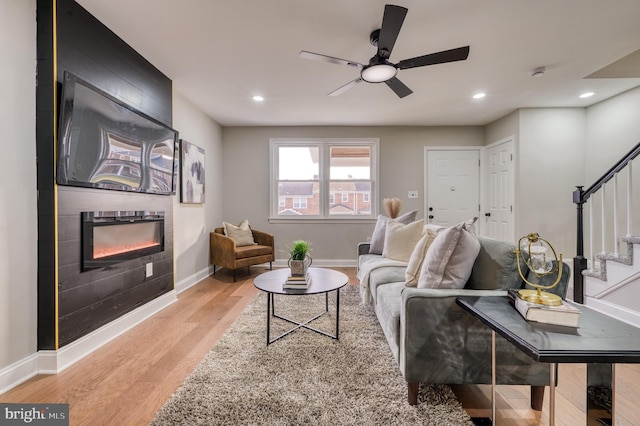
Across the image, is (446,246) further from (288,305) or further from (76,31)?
(76,31)

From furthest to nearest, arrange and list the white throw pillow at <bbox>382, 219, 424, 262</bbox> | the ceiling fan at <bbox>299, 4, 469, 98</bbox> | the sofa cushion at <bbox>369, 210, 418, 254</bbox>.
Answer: the sofa cushion at <bbox>369, 210, 418, 254</bbox> → the white throw pillow at <bbox>382, 219, 424, 262</bbox> → the ceiling fan at <bbox>299, 4, 469, 98</bbox>

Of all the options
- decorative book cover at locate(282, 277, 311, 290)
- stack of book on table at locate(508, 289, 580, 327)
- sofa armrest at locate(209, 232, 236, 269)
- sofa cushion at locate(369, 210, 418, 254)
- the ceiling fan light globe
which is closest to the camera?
stack of book on table at locate(508, 289, 580, 327)

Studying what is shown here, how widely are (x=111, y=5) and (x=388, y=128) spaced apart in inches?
158

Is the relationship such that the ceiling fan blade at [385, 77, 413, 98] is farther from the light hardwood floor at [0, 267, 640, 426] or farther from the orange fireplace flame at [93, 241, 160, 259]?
the orange fireplace flame at [93, 241, 160, 259]

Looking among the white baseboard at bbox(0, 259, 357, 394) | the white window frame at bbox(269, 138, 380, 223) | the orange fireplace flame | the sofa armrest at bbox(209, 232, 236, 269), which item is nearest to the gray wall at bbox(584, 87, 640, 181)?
the white window frame at bbox(269, 138, 380, 223)

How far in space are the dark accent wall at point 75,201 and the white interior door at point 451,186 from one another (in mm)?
4314

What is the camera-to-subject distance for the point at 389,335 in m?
1.77

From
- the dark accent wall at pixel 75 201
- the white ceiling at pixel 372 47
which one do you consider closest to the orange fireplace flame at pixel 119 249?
the dark accent wall at pixel 75 201

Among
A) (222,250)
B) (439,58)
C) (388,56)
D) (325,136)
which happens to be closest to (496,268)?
(439,58)

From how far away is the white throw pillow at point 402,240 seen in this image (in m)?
2.83

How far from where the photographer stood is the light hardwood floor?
146 centimetres

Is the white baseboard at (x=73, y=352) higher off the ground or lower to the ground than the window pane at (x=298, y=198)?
lower

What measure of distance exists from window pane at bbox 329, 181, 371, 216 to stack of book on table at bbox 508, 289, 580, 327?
12.9 ft

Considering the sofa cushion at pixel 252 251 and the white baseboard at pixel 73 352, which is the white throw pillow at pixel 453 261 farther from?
the sofa cushion at pixel 252 251
